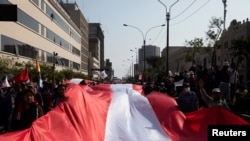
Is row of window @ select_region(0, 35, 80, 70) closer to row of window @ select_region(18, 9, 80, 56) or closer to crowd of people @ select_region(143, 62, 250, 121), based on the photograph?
row of window @ select_region(18, 9, 80, 56)

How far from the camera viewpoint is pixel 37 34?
60000mm

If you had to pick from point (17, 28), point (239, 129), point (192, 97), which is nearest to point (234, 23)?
point (17, 28)

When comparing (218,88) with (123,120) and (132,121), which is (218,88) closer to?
(132,121)

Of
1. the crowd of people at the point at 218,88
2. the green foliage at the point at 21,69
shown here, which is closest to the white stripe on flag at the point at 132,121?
the crowd of people at the point at 218,88

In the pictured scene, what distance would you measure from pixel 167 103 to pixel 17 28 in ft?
134

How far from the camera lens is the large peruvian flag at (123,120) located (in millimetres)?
8039

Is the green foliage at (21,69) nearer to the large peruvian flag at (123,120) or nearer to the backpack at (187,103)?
the backpack at (187,103)

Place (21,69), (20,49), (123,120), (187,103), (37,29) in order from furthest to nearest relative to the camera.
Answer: (37,29), (20,49), (21,69), (187,103), (123,120)

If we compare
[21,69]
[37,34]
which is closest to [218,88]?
[21,69]

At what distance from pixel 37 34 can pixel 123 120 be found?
52.4 m

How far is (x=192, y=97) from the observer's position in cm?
1262

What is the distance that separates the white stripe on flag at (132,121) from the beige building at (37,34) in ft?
65.0

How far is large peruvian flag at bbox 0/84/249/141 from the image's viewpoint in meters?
8.04

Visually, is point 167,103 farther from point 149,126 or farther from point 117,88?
point 117,88
